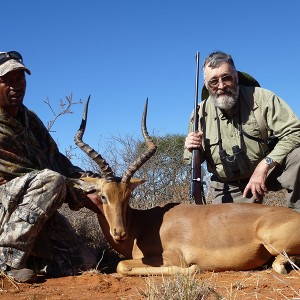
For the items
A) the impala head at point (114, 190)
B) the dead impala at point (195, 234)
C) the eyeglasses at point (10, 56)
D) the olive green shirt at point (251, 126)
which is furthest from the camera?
the olive green shirt at point (251, 126)

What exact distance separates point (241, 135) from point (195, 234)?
1.58 metres

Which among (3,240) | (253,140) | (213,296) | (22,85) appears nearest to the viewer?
(213,296)

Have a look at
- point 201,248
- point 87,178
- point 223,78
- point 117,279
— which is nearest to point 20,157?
point 87,178

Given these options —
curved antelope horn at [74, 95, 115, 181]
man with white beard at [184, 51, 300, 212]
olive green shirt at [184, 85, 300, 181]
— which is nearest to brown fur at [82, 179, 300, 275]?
curved antelope horn at [74, 95, 115, 181]

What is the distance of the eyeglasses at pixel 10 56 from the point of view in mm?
5352

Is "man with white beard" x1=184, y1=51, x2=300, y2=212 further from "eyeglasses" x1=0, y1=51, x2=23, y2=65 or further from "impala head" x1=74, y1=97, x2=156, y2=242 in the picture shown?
"eyeglasses" x1=0, y1=51, x2=23, y2=65

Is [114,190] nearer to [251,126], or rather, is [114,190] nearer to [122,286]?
[122,286]

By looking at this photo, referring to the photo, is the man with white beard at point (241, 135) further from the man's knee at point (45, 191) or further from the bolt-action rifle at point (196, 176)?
the man's knee at point (45, 191)

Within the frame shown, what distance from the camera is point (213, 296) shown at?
10.6ft

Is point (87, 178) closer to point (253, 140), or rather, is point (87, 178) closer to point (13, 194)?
point (13, 194)

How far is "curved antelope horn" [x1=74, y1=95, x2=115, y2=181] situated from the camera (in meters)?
5.46

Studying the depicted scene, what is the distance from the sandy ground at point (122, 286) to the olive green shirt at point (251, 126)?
168cm

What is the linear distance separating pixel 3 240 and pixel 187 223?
1.92 meters

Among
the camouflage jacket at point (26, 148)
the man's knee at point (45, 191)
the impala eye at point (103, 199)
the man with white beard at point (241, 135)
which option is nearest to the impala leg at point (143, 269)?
the impala eye at point (103, 199)
